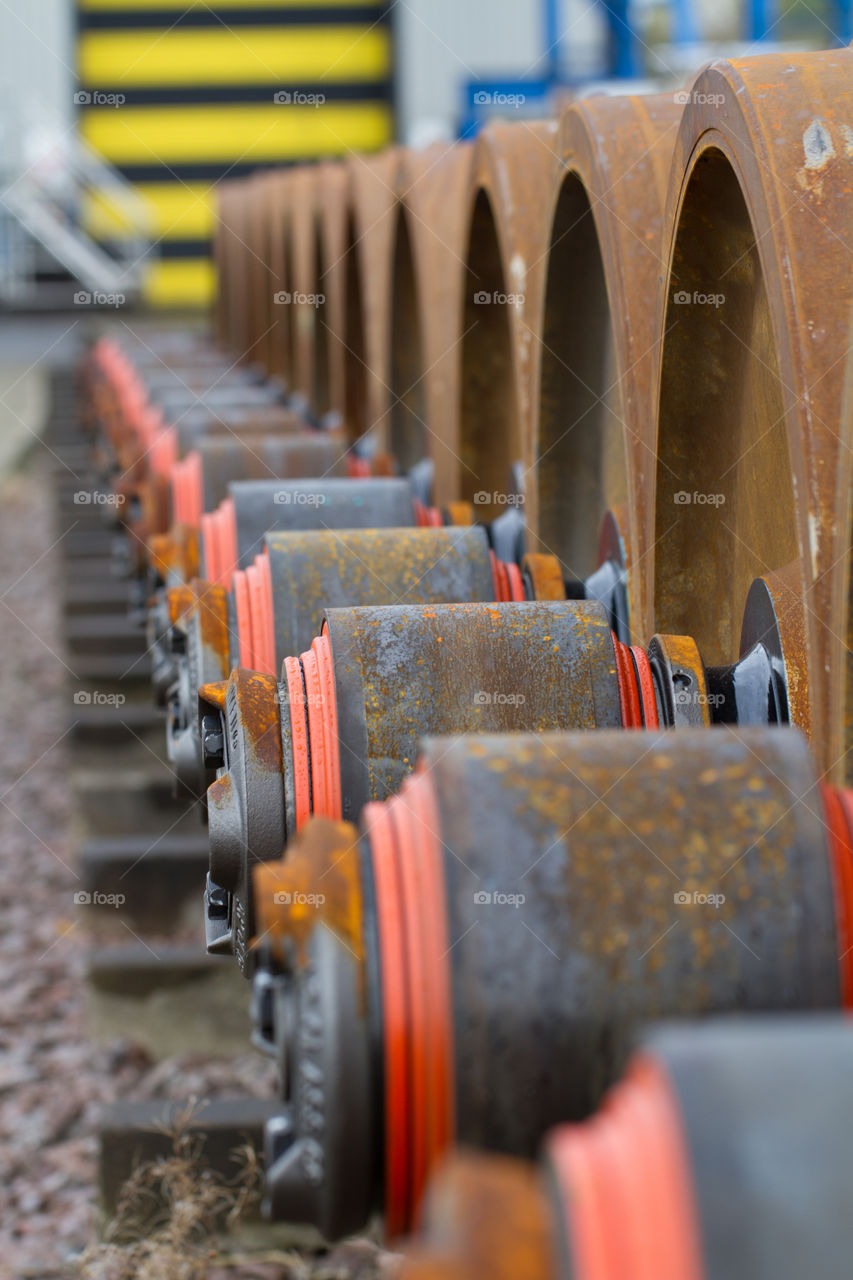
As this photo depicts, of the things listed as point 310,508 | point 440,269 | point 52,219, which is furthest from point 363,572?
point 52,219

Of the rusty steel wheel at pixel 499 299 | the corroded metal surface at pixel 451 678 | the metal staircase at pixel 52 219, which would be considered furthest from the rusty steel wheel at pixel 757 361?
the metal staircase at pixel 52 219

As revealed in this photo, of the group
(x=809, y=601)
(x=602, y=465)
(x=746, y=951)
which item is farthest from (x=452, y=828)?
(x=602, y=465)

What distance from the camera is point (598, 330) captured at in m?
3.22

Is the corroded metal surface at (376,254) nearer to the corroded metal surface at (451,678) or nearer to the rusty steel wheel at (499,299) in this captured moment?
the rusty steel wheel at (499,299)

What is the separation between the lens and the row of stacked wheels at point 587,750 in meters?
0.87

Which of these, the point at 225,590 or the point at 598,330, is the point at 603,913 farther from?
the point at 598,330

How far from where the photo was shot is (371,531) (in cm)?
253

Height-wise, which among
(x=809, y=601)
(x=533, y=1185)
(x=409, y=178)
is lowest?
(x=533, y=1185)

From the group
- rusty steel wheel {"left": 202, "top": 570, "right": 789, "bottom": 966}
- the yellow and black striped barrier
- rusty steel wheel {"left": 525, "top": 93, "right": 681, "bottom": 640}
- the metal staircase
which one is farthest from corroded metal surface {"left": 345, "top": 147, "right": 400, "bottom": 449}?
the yellow and black striped barrier

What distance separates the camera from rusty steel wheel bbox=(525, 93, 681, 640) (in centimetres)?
249

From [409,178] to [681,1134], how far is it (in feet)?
14.0

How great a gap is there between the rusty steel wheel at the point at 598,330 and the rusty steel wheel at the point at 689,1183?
1654 millimetres

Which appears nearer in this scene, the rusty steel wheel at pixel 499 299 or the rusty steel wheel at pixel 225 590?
the rusty steel wheel at pixel 225 590

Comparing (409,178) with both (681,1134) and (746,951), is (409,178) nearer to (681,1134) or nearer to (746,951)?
(746,951)
